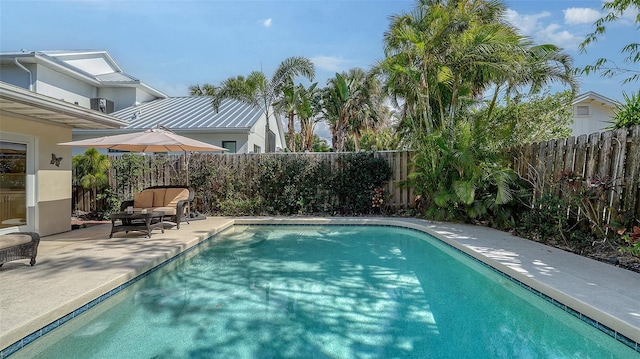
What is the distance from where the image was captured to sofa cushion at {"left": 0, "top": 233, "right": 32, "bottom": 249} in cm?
439

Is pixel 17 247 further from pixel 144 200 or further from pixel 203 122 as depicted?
pixel 203 122

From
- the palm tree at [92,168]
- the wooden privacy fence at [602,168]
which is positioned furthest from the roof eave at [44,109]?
the wooden privacy fence at [602,168]

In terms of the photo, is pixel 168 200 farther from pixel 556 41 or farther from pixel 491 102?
pixel 556 41

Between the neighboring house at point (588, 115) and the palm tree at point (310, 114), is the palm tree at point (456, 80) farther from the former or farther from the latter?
the neighboring house at point (588, 115)

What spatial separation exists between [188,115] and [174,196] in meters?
9.93

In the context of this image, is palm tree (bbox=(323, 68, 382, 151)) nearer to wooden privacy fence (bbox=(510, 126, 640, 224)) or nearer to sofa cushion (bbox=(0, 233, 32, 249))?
wooden privacy fence (bbox=(510, 126, 640, 224))

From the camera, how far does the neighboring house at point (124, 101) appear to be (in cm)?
1381

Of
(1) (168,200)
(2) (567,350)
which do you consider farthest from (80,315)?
(1) (168,200)

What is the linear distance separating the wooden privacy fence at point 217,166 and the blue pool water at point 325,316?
484cm

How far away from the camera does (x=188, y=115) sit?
17.4 meters

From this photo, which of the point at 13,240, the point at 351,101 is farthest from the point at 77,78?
the point at 13,240

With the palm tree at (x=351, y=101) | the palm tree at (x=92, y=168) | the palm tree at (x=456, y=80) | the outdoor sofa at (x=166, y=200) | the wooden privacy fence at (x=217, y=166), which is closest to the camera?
the palm tree at (x=456, y=80)

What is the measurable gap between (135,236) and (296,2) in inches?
314

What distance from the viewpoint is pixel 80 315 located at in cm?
357
